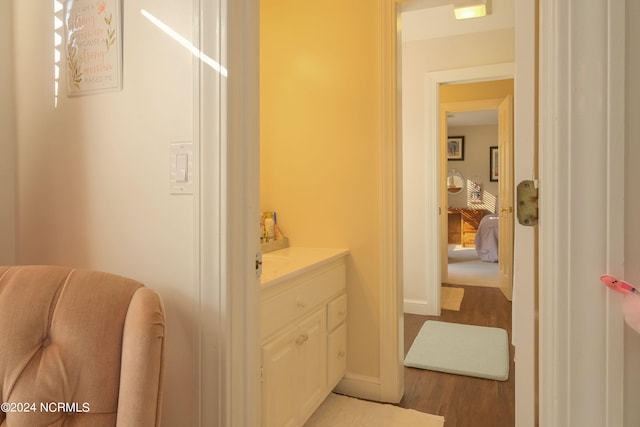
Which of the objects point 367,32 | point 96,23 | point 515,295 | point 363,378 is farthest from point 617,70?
point 363,378

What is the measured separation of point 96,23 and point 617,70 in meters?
1.26

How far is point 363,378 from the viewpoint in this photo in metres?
2.29

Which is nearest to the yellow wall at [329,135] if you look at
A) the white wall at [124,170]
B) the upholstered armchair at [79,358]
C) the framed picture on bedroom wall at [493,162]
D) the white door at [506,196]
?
the white wall at [124,170]

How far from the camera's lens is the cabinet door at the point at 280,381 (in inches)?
59.1

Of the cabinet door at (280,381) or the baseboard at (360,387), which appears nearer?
the cabinet door at (280,381)

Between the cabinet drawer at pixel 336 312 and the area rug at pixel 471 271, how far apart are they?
3.34 m

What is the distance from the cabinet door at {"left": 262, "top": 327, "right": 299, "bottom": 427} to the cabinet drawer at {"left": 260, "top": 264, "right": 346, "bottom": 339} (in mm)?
65

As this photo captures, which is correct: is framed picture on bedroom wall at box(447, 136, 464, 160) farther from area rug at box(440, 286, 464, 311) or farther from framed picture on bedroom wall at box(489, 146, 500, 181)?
area rug at box(440, 286, 464, 311)

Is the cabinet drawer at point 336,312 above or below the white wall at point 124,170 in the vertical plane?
below

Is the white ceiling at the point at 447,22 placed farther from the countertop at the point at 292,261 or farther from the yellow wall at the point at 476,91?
the countertop at the point at 292,261

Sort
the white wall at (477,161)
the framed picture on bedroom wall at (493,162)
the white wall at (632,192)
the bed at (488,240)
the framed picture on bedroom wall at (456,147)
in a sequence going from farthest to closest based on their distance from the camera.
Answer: the framed picture on bedroom wall at (456,147) → the white wall at (477,161) → the framed picture on bedroom wall at (493,162) → the bed at (488,240) → the white wall at (632,192)

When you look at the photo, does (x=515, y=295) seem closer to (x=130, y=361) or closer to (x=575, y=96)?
(x=575, y=96)

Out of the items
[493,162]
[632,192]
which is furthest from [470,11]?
[493,162]

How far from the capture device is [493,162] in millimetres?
8570
